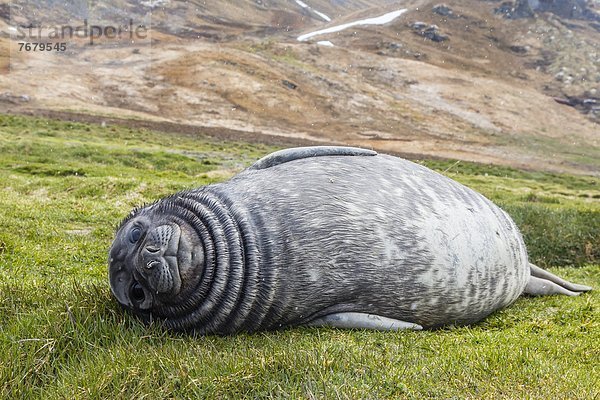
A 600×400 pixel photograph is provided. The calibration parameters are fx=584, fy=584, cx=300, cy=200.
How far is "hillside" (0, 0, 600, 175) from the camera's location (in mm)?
48375

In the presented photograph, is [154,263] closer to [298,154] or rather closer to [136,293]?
[136,293]

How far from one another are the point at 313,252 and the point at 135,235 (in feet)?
4.61

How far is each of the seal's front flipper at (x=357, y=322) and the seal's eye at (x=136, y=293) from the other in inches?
54.2

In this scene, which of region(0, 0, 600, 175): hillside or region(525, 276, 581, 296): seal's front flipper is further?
region(0, 0, 600, 175): hillside

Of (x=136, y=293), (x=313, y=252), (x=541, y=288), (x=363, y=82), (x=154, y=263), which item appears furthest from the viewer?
(x=363, y=82)

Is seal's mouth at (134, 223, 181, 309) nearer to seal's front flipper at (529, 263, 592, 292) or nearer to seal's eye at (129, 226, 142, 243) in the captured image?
seal's eye at (129, 226, 142, 243)

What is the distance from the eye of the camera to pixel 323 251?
15.6ft

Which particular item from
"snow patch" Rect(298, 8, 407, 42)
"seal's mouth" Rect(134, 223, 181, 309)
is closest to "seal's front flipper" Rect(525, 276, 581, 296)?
"seal's mouth" Rect(134, 223, 181, 309)

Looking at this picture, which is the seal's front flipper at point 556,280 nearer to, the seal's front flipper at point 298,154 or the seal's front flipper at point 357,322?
the seal's front flipper at point 298,154

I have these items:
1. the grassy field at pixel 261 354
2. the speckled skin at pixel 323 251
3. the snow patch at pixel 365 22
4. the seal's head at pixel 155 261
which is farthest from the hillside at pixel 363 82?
the seal's head at pixel 155 261

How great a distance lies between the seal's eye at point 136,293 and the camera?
4402mm

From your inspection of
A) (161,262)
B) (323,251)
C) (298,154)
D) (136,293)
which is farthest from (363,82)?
(161,262)

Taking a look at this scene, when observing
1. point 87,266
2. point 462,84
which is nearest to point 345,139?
point 462,84

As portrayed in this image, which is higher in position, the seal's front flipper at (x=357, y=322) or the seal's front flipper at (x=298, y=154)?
the seal's front flipper at (x=298, y=154)
